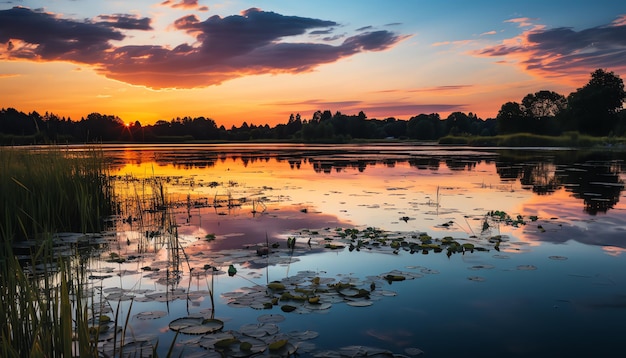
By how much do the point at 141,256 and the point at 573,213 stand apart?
1104 centimetres

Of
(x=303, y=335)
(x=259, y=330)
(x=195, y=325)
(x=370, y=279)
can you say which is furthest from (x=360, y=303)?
(x=195, y=325)

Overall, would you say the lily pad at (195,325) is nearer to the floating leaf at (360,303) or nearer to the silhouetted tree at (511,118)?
the floating leaf at (360,303)

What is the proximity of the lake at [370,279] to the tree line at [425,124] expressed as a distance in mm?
41284

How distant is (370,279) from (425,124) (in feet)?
519

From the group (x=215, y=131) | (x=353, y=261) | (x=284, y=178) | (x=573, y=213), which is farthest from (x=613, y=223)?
(x=215, y=131)

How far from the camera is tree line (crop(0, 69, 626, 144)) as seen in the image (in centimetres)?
8744

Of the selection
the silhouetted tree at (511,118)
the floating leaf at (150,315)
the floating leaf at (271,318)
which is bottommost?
the floating leaf at (271,318)

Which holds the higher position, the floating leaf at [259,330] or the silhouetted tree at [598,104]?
the silhouetted tree at [598,104]

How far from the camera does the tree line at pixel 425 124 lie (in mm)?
87438

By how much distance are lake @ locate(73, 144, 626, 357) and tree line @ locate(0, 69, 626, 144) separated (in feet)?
135

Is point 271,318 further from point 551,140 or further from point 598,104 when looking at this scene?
point 598,104

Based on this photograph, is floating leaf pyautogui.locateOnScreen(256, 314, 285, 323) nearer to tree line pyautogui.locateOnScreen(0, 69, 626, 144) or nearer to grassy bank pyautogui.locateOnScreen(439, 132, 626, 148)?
tree line pyautogui.locateOnScreen(0, 69, 626, 144)

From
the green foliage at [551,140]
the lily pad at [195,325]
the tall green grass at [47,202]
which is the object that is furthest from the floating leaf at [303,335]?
the green foliage at [551,140]

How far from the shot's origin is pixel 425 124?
159 m
